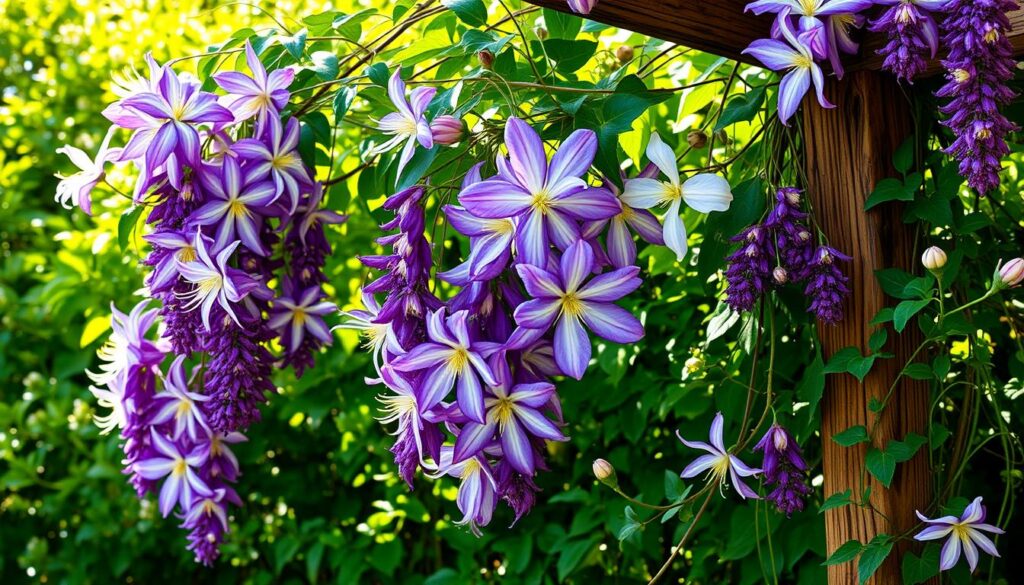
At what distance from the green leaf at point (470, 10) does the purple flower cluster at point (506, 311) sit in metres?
0.19

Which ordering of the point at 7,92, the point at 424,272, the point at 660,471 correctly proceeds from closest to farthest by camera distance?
the point at 424,272, the point at 660,471, the point at 7,92

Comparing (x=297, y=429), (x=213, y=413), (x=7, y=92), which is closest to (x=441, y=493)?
(x=297, y=429)

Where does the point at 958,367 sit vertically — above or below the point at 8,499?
above

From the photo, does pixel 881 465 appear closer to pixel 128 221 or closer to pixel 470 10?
pixel 470 10

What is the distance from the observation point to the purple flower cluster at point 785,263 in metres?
1.06

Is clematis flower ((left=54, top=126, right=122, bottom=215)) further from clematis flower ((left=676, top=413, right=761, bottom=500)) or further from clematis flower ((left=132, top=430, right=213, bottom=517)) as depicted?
clematis flower ((left=676, top=413, right=761, bottom=500))

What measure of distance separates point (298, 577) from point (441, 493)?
46 centimetres

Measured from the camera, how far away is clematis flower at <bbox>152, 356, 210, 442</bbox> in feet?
4.73

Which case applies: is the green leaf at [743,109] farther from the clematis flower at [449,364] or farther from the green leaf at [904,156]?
the clematis flower at [449,364]

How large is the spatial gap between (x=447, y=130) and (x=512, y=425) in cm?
31

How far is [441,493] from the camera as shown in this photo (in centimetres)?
197

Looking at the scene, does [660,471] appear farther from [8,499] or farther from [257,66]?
[8,499]

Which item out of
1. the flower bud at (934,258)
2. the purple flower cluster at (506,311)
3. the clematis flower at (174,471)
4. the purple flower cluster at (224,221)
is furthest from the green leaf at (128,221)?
the flower bud at (934,258)

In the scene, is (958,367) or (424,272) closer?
(424,272)
